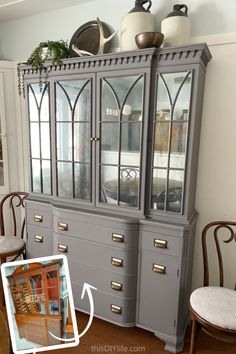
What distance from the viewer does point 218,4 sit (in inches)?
66.4

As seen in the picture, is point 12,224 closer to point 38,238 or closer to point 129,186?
point 38,238

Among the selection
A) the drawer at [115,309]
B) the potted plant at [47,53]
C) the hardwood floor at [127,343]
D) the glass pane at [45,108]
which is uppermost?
the potted plant at [47,53]

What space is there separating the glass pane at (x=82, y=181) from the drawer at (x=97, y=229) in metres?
0.16

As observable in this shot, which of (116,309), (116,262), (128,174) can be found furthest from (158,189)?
(116,309)

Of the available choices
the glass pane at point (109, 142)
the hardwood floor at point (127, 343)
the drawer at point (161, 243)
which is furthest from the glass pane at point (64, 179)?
the hardwood floor at point (127, 343)

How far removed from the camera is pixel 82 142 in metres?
1.96

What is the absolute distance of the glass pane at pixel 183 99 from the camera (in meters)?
1.58

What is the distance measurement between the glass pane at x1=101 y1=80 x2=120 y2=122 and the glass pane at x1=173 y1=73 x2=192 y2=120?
404 millimetres

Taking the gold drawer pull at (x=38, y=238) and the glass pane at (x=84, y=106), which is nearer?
the glass pane at (x=84, y=106)

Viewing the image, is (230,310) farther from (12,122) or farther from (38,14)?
(38,14)

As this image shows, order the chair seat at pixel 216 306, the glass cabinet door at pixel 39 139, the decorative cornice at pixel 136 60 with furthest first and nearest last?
the glass cabinet door at pixel 39 139, the decorative cornice at pixel 136 60, the chair seat at pixel 216 306

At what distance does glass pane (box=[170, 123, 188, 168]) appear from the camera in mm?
1647

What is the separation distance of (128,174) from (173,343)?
3.89ft

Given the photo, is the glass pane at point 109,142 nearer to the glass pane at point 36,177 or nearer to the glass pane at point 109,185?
the glass pane at point 109,185
